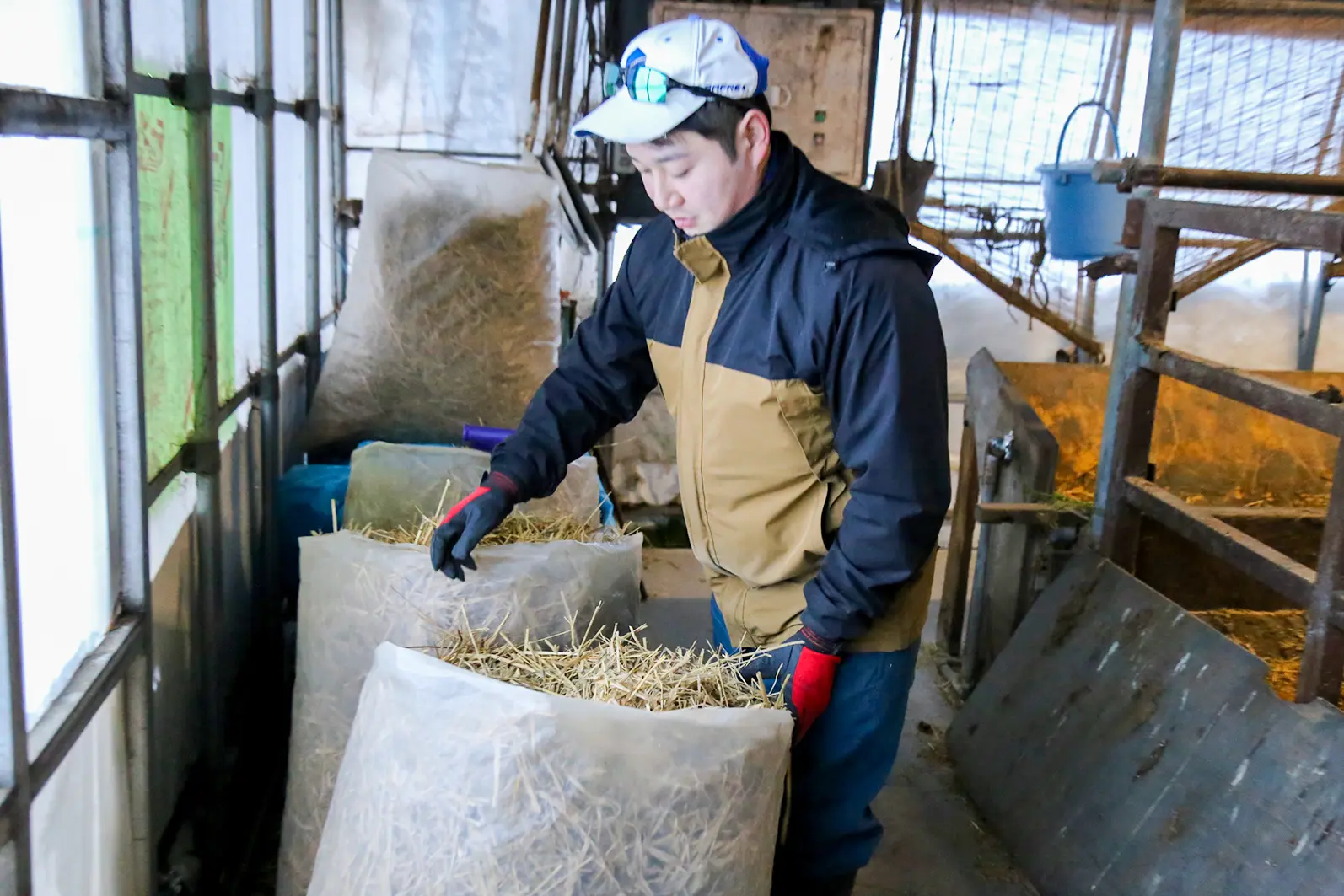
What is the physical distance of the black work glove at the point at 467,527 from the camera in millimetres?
1883

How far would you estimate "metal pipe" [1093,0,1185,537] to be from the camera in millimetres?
2770

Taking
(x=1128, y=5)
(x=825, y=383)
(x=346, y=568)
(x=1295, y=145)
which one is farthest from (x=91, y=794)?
(x=1128, y=5)

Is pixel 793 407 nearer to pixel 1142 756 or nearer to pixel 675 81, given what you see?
pixel 675 81

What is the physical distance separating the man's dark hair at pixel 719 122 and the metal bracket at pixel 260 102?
120 cm

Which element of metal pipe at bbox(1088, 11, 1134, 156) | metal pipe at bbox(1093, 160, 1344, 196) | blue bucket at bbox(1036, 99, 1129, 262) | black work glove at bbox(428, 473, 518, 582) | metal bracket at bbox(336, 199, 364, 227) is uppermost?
metal pipe at bbox(1088, 11, 1134, 156)

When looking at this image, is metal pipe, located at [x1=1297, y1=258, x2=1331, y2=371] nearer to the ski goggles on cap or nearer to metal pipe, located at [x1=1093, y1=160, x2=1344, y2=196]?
metal pipe, located at [x1=1093, y1=160, x2=1344, y2=196]

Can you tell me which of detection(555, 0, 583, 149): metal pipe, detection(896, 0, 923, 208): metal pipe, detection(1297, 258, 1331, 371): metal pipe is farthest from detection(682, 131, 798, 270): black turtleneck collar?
detection(1297, 258, 1331, 371): metal pipe

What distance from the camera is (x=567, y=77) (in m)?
4.35

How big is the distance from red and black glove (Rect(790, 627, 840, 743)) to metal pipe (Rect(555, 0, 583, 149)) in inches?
115

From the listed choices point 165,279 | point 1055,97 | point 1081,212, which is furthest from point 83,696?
point 1055,97

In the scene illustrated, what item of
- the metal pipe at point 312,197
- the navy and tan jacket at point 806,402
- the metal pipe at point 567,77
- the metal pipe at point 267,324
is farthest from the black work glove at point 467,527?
the metal pipe at point 567,77

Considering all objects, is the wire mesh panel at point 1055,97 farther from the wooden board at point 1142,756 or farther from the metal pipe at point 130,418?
the metal pipe at point 130,418

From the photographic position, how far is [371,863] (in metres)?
1.44

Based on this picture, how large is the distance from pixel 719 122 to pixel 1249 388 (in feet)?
4.25
